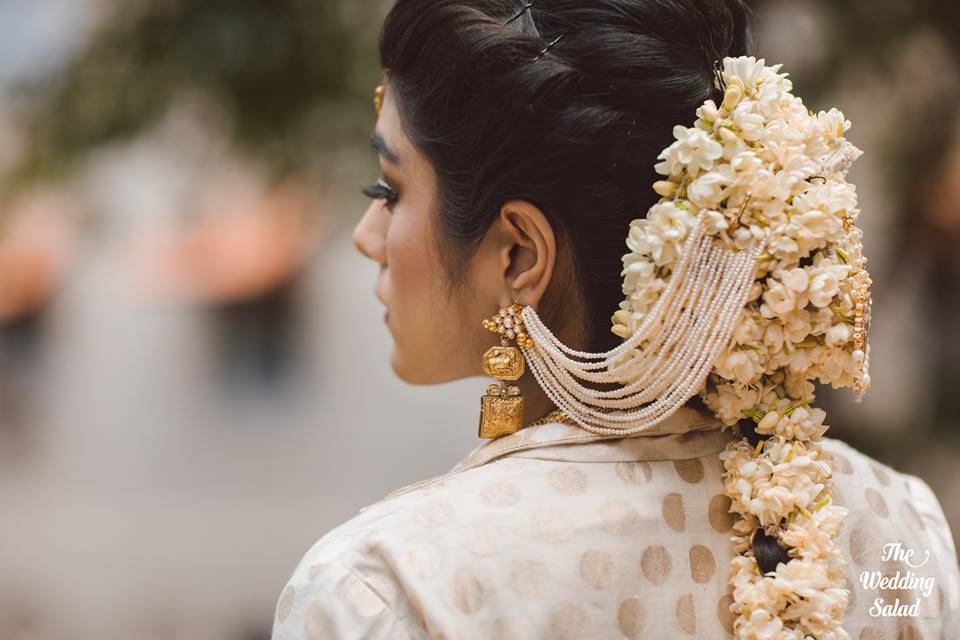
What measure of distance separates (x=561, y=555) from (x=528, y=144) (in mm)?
419

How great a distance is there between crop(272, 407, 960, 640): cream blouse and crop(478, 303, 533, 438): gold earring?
2cm

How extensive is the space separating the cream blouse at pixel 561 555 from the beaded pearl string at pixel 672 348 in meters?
0.04

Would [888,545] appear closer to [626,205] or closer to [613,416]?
[613,416]

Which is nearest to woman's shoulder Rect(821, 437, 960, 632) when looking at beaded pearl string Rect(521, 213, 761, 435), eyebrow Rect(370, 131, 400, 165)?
beaded pearl string Rect(521, 213, 761, 435)

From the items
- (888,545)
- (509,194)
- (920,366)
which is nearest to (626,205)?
(509,194)

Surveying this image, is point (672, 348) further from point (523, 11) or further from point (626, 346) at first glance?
point (523, 11)

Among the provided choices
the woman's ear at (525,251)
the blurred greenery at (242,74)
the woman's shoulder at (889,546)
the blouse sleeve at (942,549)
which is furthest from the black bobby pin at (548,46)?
the blurred greenery at (242,74)

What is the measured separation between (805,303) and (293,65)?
6.27ft

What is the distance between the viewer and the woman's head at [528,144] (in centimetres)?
103

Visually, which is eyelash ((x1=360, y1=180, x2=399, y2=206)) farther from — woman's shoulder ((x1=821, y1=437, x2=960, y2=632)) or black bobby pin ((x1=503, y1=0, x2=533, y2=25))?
woman's shoulder ((x1=821, y1=437, x2=960, y2=632))

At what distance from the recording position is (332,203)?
273 cm

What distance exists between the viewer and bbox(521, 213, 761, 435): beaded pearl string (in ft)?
3.22

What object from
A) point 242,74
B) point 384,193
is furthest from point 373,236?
point 242,74

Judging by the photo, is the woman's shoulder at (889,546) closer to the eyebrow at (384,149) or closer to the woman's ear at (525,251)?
the woman's ear at (525,251)
